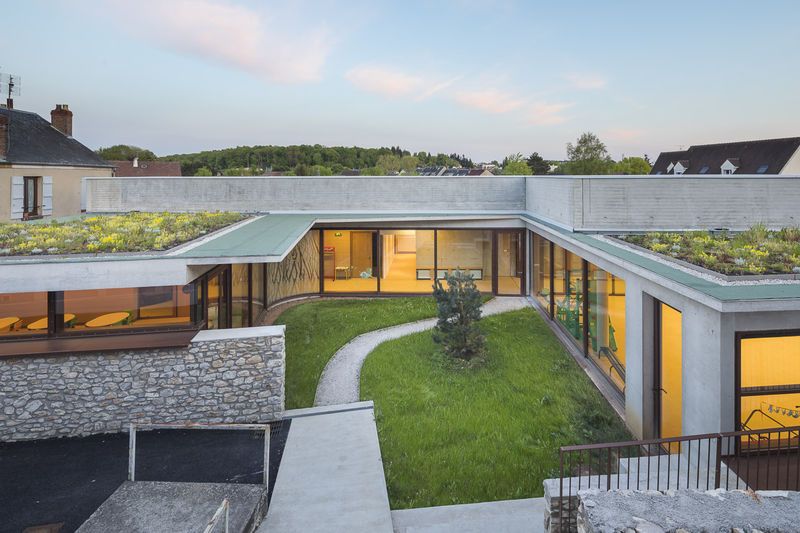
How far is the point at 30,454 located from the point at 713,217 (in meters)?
14.4

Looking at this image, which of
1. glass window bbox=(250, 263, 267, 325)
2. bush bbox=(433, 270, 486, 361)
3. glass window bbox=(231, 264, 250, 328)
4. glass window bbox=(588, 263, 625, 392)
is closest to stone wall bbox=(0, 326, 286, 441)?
glass window bbox=(231, 264, 250, 328)

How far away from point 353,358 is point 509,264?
7.95m

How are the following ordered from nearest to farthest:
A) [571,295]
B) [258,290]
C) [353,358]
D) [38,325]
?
[38,325] → [353,358] → [571,295] → [258,290]

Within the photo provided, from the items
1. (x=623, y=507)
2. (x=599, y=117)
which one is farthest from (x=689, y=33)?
(x=599, y=117)

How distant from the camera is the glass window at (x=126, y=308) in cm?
868

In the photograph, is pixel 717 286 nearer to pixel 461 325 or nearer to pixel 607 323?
pixel 607 323

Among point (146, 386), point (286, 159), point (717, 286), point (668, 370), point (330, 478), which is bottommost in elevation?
point (330, 478)

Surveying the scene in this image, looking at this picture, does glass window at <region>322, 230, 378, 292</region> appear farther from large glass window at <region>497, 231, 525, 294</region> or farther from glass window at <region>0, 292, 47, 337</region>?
glass window at <region>0, 292, 47, 337</region>

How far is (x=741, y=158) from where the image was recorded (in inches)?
1775

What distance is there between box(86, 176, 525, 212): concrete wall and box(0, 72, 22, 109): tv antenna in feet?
44.2

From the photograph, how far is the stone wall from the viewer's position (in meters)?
8.14

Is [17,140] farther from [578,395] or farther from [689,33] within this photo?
[689,33]

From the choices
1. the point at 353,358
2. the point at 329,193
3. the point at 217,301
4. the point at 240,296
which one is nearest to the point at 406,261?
the point at 329,193

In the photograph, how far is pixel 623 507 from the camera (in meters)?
4.00
